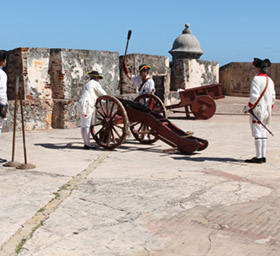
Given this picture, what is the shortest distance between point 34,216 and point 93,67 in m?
7.08

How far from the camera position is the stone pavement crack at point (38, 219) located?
3.22 meters

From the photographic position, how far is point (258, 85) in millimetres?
6273

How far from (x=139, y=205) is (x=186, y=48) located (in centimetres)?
2109

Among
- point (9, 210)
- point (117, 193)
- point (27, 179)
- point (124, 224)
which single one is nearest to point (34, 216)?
point (9, 210)

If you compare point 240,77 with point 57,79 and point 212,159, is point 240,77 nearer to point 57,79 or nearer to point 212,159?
point 57,79

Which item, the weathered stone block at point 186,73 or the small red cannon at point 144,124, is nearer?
the small red cannon at point 144,124

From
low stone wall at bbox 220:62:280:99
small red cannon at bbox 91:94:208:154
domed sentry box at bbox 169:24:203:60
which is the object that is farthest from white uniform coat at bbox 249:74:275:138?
domed sentry box at bbox 169:24:203:60

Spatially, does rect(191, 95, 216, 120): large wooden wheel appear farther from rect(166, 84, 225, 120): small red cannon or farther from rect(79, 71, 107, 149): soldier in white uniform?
rect(79, 71, 107, 149): soldier in white uniform

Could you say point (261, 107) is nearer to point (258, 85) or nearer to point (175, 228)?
point (258, 85)

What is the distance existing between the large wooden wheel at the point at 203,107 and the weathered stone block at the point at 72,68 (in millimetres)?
2260

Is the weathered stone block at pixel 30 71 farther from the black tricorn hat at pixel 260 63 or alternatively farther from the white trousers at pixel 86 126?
the black tricorn hat at pixel 260 63

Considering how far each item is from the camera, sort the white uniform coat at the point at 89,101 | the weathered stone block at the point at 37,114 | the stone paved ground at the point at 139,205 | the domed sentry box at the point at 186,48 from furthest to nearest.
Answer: the domed sentry box at the point at 186,48
the weathered stone block at the point at 37,114
the white uniform coat at the point at 89,101
the stone paved ground at the point at 139,205

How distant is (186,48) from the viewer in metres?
24.8

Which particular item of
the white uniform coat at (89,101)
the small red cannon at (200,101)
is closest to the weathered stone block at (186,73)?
the small red cannon at (200,101)
